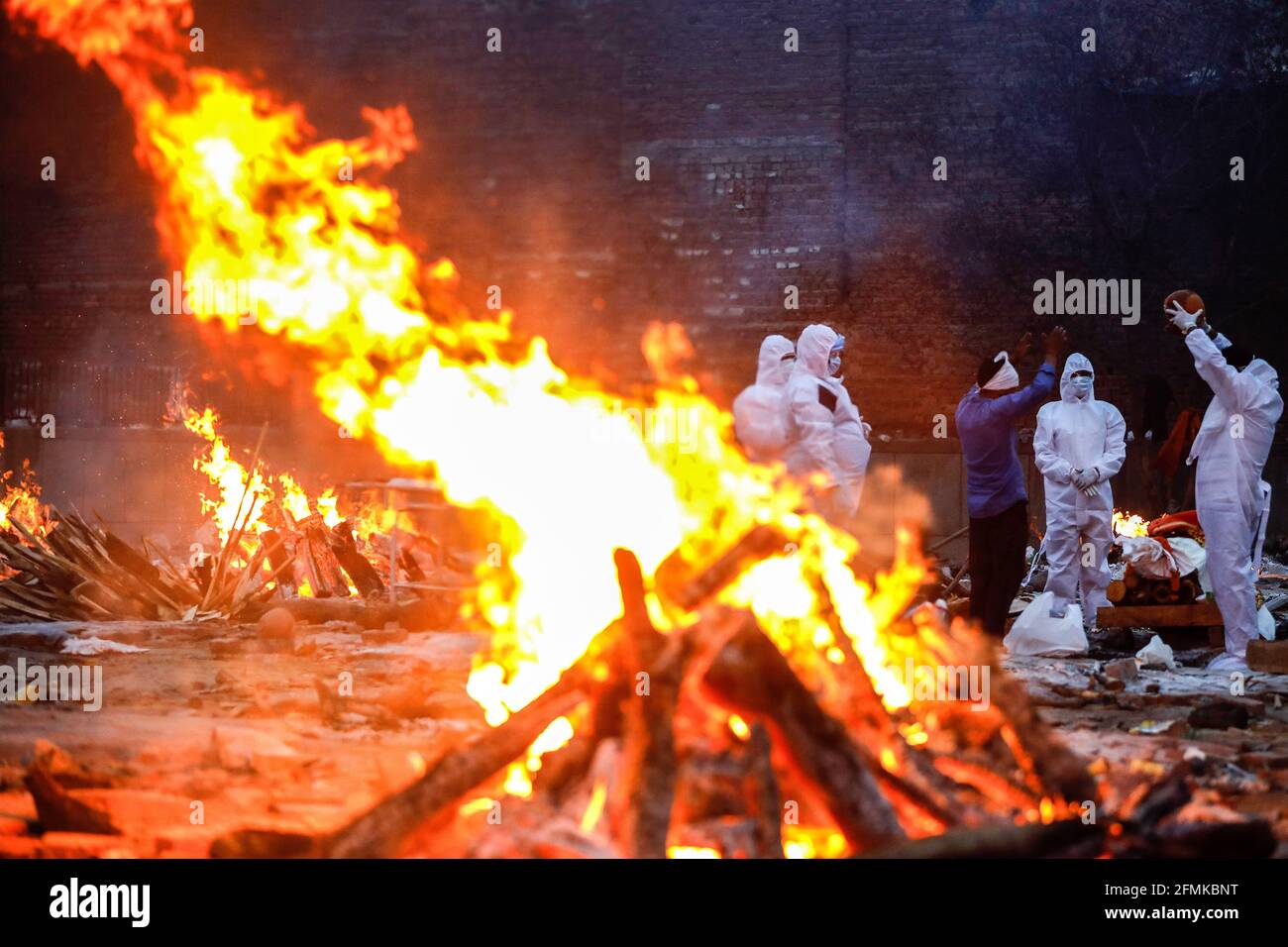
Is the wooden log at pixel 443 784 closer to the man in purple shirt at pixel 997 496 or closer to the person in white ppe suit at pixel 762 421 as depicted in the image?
the person in white ppe suit at pixel 762 421

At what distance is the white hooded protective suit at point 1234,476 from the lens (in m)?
8.37

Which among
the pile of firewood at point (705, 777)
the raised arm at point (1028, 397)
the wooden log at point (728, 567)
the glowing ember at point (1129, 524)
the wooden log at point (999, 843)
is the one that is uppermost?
the raised arm at point (1028, 397)

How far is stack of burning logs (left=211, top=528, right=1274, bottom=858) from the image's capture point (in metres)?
3.72

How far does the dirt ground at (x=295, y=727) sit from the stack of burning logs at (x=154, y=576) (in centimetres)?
74

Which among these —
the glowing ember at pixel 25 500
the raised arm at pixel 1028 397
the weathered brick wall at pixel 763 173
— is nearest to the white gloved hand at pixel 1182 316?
the raised arm at pixel 1028 397

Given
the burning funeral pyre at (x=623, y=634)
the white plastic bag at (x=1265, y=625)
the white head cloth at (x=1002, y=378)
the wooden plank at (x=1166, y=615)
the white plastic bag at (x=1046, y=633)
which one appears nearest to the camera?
the burning funeral pyre at (x=623, y=634)

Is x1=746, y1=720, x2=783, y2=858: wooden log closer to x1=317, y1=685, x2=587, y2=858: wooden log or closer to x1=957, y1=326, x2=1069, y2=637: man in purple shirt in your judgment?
x1=317, y1=685, x2=587, y2=858: wooden log

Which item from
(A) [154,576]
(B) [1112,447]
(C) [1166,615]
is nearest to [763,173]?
(B) [1112,447]

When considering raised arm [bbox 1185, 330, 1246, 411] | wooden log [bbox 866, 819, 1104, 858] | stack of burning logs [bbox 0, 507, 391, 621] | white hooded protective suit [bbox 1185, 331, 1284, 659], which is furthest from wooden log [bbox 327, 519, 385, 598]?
wooden log [bbox 866, 819, 1104, 858]

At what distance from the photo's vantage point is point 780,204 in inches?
626

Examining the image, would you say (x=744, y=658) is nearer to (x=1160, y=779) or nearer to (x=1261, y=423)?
(x=1160, y=779)

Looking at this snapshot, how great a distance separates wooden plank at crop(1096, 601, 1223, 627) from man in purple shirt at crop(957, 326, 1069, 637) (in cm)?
156
